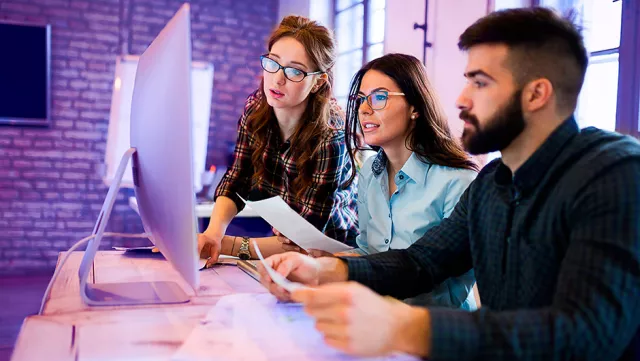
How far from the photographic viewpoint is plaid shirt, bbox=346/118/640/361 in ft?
2.44

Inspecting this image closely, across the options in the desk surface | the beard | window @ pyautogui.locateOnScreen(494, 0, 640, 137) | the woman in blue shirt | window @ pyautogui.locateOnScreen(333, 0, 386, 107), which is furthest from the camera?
window @ pyautogui.locateOnScreen(333, 0, 386, 107)

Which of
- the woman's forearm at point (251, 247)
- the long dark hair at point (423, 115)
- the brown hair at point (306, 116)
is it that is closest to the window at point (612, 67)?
the long dark hair at point (423, 115)

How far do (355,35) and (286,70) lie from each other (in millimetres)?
2794

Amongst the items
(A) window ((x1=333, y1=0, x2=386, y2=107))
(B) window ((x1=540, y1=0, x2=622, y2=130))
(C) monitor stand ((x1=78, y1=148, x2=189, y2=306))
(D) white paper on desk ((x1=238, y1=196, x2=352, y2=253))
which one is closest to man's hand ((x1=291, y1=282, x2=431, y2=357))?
(C) monitor stand ((x1=78, y1=148, x2=189, y2=306))

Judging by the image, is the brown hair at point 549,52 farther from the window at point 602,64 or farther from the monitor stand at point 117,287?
the window at point 602,64

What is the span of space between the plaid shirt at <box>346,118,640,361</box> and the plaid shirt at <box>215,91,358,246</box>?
2.01 ft

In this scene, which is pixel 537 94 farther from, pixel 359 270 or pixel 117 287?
pixel 117 287

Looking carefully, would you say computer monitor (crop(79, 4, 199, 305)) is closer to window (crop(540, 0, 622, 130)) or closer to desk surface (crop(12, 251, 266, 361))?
desk surface (crop(12, 251, 266, 361))

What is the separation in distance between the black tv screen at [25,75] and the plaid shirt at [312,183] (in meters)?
3.43

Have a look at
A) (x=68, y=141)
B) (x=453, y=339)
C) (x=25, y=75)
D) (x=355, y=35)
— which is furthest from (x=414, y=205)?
(x=25, y=75)

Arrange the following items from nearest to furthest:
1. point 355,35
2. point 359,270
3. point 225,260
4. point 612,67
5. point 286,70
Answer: point 359,270
point 225,260
point 286,70
point 612,67
point 355,35

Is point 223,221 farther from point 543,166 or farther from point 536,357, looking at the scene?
point 536,357

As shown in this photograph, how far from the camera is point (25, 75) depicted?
4.78 m

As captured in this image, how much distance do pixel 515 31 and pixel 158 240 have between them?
0.78 meters
